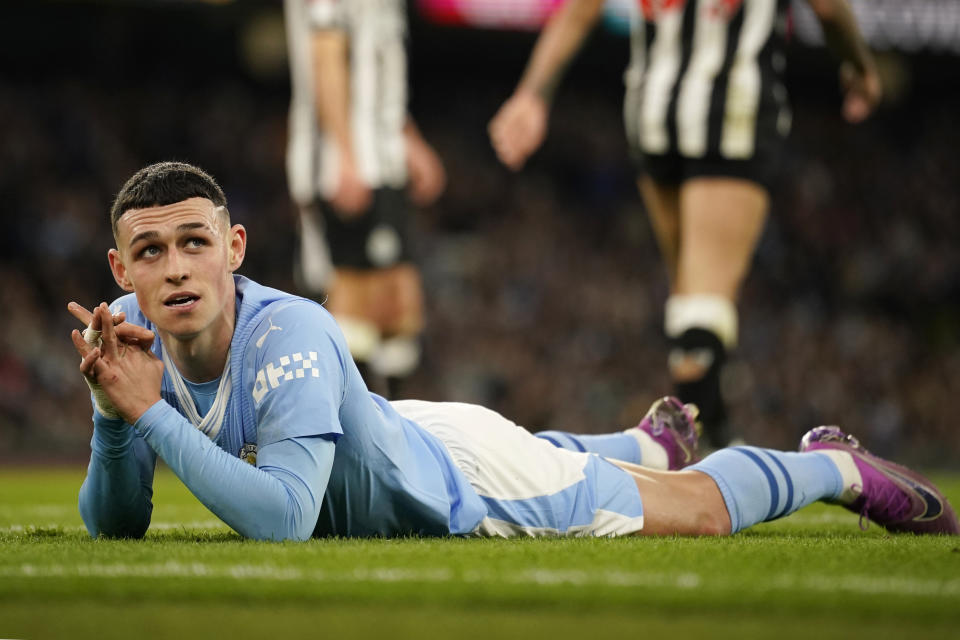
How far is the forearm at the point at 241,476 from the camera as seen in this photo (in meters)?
2.94

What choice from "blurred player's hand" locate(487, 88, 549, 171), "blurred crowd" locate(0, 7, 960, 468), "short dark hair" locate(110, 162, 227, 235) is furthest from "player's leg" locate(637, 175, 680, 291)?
"blurred crowd" locate(0, 7, 960, 468)

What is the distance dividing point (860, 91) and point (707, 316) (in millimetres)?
1443

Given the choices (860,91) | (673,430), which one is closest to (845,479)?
(673,430)

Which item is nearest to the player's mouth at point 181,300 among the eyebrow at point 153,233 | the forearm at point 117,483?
the eyebrow at point 153,233

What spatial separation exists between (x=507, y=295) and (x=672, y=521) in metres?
13.3

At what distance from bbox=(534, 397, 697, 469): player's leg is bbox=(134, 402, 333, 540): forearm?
45.7 inches

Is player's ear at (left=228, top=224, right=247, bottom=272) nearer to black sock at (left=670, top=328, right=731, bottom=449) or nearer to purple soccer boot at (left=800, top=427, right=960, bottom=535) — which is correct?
purple soccer boot at (left=800, top=427, right=960, bottom=535)

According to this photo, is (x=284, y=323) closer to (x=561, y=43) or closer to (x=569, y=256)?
(x=561, y=43)

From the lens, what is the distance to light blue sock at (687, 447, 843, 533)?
11.9ft

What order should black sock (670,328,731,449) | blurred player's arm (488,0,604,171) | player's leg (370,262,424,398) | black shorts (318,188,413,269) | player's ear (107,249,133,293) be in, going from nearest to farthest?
player's ear (107,249,133,293) → black sock (670,328,731,449) → blurred player's arm (488,0,604,171) → black shorts (318,188,413,269) → player's leg (370,262,424,398)

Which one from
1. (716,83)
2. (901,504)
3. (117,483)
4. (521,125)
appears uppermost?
(716,83)

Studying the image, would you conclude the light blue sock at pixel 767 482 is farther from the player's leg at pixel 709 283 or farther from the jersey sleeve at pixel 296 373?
the player's leg at pixel 709 283

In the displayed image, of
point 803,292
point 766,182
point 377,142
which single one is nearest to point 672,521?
point 766,182

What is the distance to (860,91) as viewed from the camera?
231 inches
